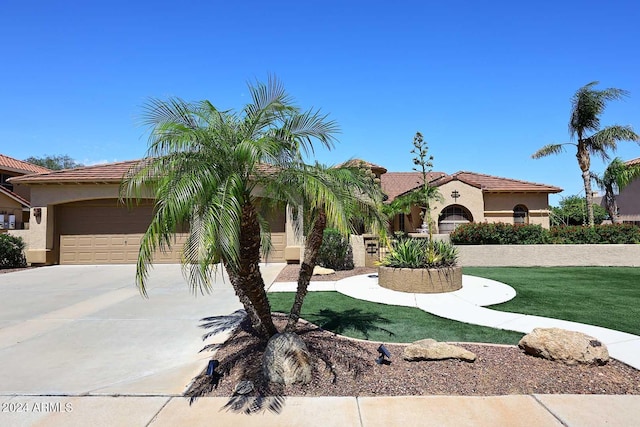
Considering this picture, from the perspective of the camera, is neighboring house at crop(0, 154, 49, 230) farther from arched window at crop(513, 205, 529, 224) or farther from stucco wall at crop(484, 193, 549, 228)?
arched window at crop(513, 205, 529, 224)

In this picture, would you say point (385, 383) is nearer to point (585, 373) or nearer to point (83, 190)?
point (585, 373)

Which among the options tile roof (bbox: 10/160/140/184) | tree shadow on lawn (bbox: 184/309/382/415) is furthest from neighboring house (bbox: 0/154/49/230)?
tree shadow on lawn (bbox: 184/309/382/415)

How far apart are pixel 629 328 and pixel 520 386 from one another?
3839 mm

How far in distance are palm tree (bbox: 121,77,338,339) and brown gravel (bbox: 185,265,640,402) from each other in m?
0.86

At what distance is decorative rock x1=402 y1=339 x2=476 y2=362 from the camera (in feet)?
16.7

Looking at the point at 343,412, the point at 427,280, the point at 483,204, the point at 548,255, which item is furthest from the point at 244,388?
the point at 483,204

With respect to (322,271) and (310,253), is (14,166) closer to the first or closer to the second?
(322,271)

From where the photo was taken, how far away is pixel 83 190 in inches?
675

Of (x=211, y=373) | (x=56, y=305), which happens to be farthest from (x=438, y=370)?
(x=56, y=305)

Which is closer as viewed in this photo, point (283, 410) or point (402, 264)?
point (283, 410)

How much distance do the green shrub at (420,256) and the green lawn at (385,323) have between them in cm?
218

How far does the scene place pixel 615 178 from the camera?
831 inches

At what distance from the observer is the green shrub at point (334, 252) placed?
14602 millimetres

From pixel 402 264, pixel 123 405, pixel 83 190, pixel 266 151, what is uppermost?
pixel 83 190
